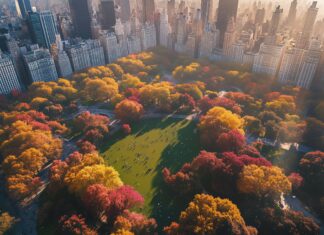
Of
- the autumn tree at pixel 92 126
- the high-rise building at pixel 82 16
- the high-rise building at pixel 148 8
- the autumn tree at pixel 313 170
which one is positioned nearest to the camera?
the autumn tree at pixel 313 170

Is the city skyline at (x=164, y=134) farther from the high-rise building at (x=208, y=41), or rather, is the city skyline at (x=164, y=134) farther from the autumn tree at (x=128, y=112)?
the high-rise building at (x=208, y=41)

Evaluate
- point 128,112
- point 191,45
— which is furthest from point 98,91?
point 191,45

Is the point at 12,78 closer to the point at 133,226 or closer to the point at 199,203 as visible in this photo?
the point at 133,226

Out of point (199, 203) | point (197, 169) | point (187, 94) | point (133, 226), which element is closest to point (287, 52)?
point (187, 94)

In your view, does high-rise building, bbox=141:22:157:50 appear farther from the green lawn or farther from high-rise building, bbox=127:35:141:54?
the green lawn

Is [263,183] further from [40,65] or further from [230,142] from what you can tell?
[40,65]

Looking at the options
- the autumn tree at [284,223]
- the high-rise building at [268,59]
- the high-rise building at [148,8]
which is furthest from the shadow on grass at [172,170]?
the high-rise building at [148,8]
